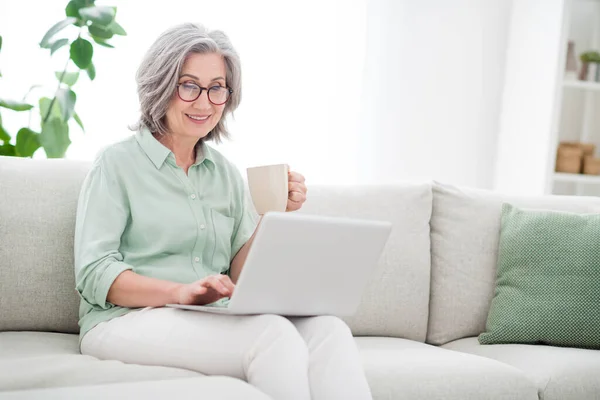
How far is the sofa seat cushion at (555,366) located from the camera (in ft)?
6.51

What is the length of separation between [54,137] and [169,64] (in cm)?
97

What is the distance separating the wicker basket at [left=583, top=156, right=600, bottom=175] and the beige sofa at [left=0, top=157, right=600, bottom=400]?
1.49 meters

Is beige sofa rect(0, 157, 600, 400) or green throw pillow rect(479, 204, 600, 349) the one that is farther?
green throw pillow rect(479, 204, 600, 349)

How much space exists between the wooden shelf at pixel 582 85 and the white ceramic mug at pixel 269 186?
8.27 ft

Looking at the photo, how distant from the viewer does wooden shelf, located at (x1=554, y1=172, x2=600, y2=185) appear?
155 inches

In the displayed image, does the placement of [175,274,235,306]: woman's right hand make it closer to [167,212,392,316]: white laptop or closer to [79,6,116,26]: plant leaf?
[167,212,392,316]: white laptop

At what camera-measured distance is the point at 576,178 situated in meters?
3.97

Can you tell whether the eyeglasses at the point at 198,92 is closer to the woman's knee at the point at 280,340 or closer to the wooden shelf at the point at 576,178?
the woman's knee at the point at 280,340

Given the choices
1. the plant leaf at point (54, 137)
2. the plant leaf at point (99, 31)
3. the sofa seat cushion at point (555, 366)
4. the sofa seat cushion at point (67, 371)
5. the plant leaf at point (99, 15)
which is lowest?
the sofa seat cushion at point (555, 366)

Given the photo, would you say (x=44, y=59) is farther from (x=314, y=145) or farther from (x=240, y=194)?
(x=240, y=194)

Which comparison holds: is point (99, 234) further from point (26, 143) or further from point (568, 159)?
point (568, 159)

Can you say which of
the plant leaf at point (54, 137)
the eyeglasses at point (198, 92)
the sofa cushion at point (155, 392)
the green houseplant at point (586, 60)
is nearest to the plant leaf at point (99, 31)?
the plant leaf at point (54, 137)

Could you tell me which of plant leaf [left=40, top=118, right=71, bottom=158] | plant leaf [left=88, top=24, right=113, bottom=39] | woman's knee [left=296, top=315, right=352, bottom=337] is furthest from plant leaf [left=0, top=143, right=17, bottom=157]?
woman's knee [left=296, top=315, right=352, bottom=337]

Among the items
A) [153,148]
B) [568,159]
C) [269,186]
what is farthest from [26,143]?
[568,159]
